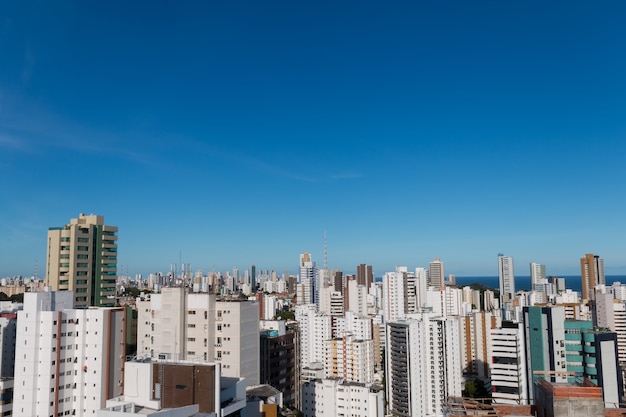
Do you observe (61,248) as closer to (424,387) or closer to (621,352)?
(424,387)

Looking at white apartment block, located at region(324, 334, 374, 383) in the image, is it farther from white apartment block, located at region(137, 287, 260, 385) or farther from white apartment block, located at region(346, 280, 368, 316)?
white apartment block, located at region(346, 280, 368, 316)

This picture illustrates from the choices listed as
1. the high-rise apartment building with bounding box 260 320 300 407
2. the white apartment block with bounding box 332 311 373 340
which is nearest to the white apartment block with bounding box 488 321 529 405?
the high-rise apartment building with bounding box 260 320 300 407

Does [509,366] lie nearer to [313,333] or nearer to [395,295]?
[313,333]

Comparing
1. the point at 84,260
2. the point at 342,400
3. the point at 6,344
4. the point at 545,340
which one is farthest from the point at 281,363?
the point at 84,260

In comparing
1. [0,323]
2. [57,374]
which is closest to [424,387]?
[57,374]

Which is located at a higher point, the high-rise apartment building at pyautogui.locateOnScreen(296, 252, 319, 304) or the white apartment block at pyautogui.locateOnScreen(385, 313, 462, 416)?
the high-rise apartment building at pyautogui.locateOnScreen(296, 252, 319, 304)

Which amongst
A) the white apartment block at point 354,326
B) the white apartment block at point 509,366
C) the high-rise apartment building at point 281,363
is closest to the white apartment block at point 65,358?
the high-rise apartment building at point 281,363
